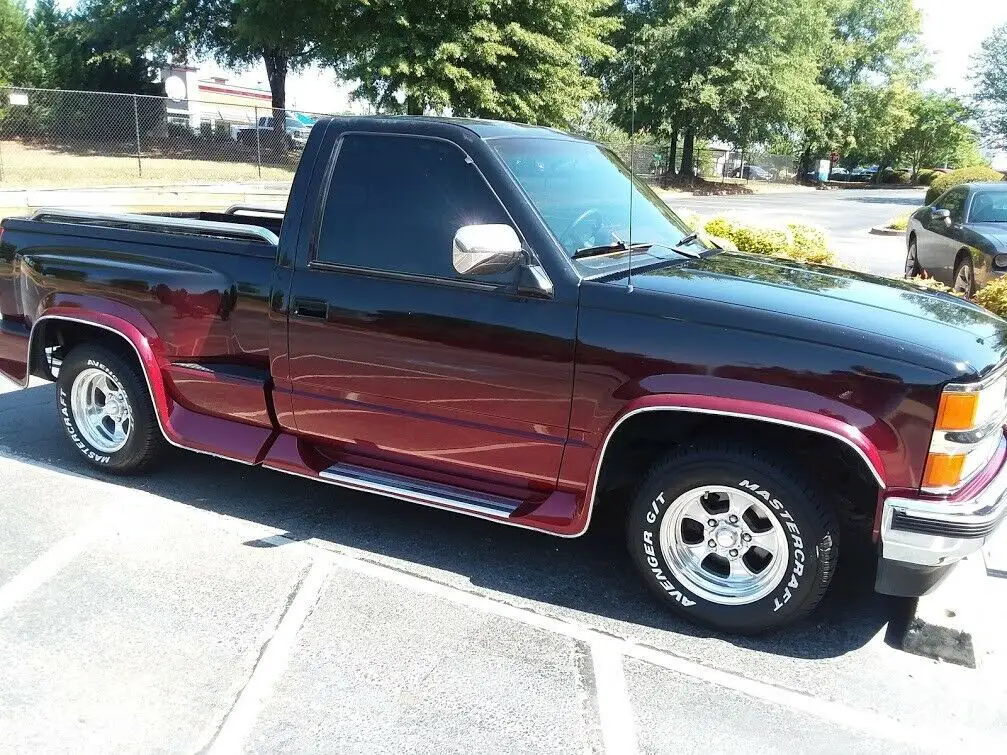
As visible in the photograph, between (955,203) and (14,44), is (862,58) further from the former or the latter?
(955,203)

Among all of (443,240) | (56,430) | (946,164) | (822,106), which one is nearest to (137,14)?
(822,106)

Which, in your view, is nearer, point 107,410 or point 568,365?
point 568,365

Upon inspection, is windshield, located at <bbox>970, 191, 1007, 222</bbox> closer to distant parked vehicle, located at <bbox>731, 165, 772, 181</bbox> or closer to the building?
the building

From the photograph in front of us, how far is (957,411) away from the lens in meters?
3.00

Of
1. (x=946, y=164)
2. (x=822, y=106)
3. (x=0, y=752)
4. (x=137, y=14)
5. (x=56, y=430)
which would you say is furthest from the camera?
(x=946, y=164)

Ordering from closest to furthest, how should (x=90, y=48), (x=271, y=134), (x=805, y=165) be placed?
(x=271, y=134) → (x=90, y=48) → (x=805, y=165)

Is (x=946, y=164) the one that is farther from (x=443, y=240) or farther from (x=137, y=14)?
(x=443, y=240)

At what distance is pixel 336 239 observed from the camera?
13.1ft

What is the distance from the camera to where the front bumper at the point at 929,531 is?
301 centimetres

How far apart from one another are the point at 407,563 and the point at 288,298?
1366 mm

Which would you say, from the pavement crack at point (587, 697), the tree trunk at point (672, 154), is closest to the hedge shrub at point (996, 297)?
the pavement crack at point (587, 697)

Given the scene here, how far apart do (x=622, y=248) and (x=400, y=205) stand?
40.2 inches

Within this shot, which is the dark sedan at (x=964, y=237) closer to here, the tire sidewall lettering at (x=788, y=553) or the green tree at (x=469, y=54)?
the tire sidewall lettering at (x=788, y=553)

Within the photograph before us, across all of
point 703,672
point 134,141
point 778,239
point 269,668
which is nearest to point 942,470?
point 703,672
